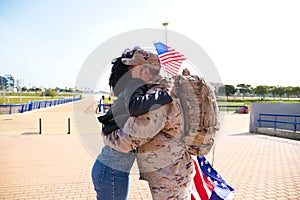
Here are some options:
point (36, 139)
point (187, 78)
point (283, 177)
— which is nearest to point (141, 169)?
point (187, 78)

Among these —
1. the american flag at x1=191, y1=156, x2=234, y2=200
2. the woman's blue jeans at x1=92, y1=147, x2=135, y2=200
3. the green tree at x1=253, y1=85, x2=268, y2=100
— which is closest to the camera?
the woman's blue jeans at x1=92, y1=147, x2=135, y2=200

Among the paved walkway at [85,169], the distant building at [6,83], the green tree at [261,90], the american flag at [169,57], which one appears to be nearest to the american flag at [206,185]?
the paved walkway at [85,169]

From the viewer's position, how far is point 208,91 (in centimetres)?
141

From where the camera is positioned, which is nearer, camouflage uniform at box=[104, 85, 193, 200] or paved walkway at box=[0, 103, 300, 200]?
camouflage uniform at box=[104, 85, 193, 200]

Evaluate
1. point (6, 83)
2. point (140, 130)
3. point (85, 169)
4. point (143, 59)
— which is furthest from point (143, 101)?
point (6, 83)

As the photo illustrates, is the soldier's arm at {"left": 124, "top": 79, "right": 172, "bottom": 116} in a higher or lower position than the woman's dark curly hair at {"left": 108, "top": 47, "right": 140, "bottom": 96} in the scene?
lower

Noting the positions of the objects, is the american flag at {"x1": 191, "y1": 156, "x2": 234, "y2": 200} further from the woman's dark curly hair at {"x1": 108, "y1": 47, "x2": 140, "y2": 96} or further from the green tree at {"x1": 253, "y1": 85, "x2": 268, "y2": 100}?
the green tree at {"x1": 253, "y1": 85, "x2": 268, "y2": 100}

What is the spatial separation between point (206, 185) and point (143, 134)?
1.69 metres

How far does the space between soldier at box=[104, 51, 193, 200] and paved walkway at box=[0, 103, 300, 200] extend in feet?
0.89

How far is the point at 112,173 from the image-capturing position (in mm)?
1544

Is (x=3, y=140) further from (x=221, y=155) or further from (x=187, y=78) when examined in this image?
(x=187, y=78)

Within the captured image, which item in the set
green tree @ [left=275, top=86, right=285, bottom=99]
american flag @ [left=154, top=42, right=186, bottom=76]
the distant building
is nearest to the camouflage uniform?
american flag @ [left=154, top=42, right=186, bottom=76]

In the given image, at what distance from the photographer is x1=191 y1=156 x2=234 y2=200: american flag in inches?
100

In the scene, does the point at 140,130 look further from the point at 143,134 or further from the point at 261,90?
the point at 261,90
